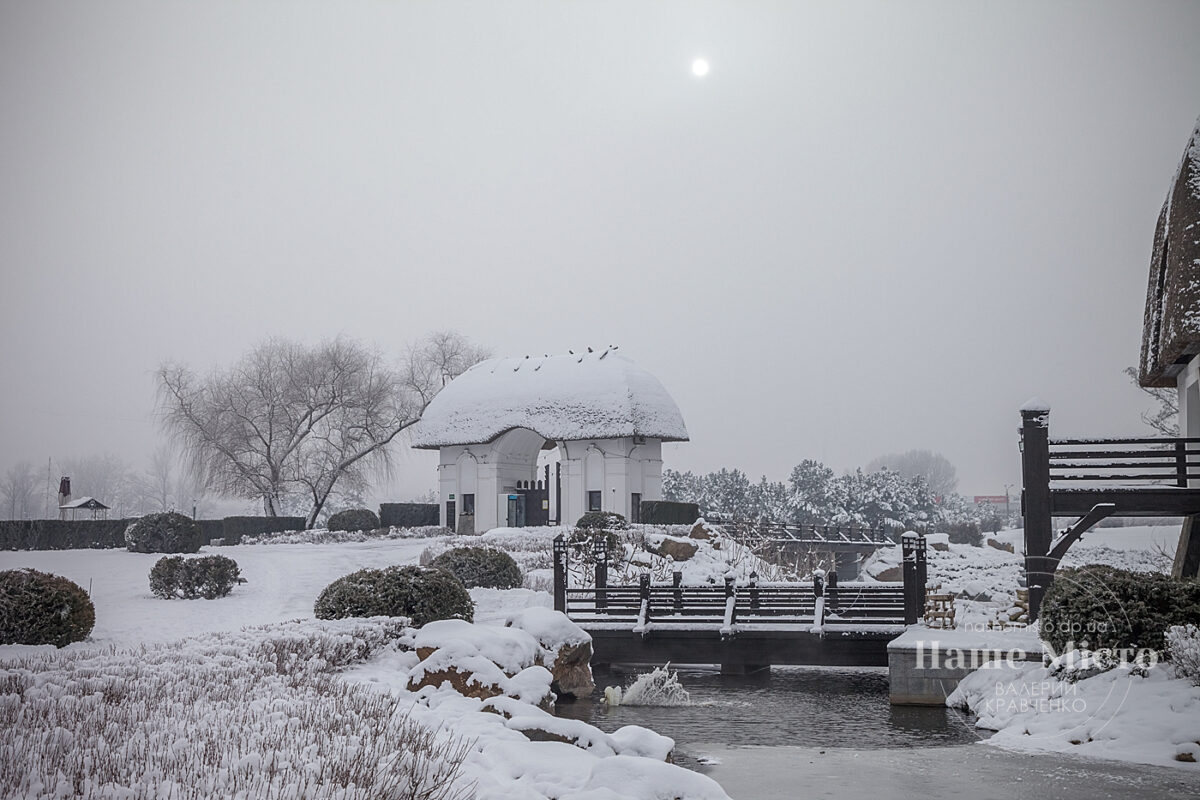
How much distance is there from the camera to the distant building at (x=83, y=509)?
56.4 ft

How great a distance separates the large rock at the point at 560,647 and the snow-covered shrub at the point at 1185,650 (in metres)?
7.53

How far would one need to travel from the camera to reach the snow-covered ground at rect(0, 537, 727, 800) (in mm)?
5586

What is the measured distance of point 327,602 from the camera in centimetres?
1355

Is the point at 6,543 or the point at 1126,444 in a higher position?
the point at 1126,444

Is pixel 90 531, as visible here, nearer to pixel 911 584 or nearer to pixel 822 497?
pixel 911 584

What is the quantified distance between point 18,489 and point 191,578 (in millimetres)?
11469

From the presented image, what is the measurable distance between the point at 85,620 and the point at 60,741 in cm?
869

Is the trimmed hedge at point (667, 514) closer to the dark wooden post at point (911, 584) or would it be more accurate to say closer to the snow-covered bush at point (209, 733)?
the dark wooden post at point (911, 584)

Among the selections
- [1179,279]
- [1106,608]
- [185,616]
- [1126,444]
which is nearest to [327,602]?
[185,616]

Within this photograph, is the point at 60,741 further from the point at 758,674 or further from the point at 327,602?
the point at 758,674

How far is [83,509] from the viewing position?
72.1ft

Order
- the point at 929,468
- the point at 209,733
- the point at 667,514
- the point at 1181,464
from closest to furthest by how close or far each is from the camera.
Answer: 1. the point at 209,733
2. the point at 1181,464
3. the point at 667,514
4. the point at 929,468

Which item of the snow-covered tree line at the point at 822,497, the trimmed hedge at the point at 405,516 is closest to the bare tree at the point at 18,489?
the trimmed hedge at the point at 405,516

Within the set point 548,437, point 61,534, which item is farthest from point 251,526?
point 61,534
